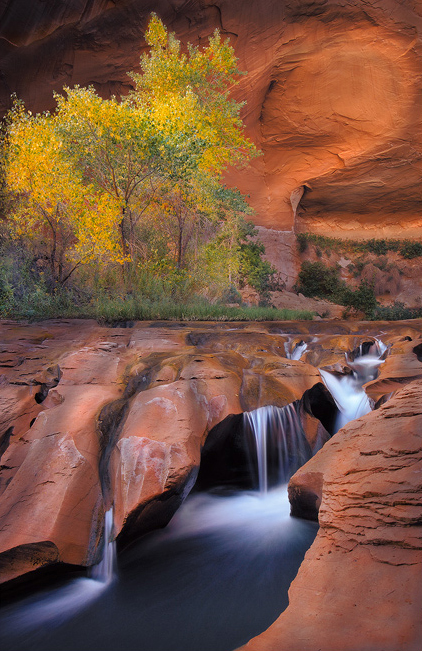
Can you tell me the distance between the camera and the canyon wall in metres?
15.7

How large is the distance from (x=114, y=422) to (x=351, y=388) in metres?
3.64

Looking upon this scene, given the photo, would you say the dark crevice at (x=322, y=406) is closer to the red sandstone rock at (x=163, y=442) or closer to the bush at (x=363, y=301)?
the red sandstone rock at (x=163, y=442)

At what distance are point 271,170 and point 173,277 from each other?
1409 centimetres

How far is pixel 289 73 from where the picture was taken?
18391 millimetres

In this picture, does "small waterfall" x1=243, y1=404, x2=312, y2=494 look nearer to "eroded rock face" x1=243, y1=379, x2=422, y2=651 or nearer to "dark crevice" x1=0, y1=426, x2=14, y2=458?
"eroded rock face" x1=243, y1=379, x2=422, y2=651

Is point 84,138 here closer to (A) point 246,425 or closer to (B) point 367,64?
(A) point 246,425

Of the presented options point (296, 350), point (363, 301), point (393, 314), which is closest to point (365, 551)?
point (296, 350)

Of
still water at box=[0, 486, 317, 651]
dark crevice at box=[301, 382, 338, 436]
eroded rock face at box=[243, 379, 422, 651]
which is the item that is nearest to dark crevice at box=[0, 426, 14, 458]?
still water at box=[0, 486, 317, 651]

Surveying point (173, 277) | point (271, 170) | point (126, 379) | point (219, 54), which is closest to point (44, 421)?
point (126, 379)

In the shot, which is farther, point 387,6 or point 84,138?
point 387,6

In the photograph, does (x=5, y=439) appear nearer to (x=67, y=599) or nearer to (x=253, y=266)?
(x=67, y=599)

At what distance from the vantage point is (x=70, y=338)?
686cm

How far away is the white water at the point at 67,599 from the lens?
2.91m

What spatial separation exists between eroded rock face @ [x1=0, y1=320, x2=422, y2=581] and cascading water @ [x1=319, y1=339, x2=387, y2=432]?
20 centimetres
